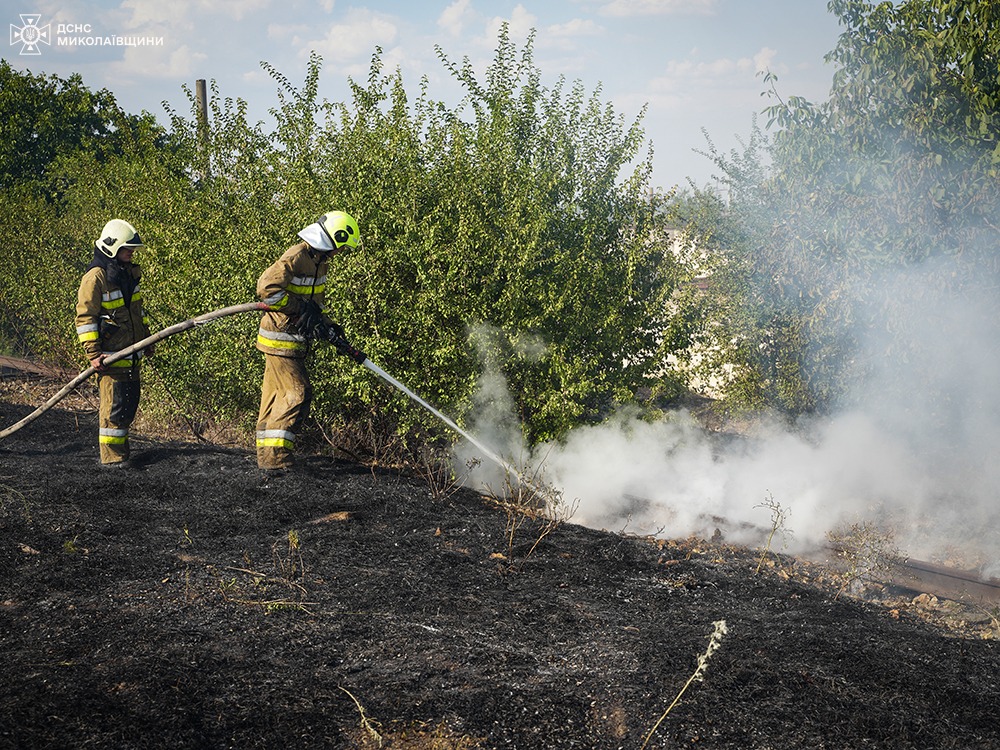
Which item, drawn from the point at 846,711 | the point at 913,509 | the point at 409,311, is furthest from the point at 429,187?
the point at 913,509

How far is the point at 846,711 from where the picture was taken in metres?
3.79

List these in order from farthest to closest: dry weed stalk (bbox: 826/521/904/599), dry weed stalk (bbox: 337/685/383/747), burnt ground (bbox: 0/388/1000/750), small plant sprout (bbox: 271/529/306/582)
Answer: dry weed stalk (bbox: 826/521/904/599) → small plant sprout (bbox: 271/529/306/582) → burnt ground (bbox: 0/388/1000/750) → dry weed stalk (bbox: 337/685/383/747)

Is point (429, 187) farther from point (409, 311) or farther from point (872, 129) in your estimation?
point (872, 129)

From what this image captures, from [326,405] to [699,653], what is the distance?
15.6ft

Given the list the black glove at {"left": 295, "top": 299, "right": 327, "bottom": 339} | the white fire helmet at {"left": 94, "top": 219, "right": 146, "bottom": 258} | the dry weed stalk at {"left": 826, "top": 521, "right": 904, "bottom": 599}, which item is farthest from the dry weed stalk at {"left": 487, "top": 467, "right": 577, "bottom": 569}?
the white fire helmet at {"left": 94, "top": 219, "right": 146, "bottom": 258}

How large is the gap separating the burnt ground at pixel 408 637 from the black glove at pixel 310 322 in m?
1.15

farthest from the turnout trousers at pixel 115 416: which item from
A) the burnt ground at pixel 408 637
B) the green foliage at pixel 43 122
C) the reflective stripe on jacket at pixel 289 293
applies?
the green foliage at pixel 43 122

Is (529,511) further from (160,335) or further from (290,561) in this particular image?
(160,335)

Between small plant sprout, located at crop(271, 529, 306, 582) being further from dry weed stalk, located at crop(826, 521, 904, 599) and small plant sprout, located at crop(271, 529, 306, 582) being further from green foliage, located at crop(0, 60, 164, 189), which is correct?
green foliage, located at crop(0, 60, 164, 189)

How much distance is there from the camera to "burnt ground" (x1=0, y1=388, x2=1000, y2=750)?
11.9 feet

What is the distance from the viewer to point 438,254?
7582 mm

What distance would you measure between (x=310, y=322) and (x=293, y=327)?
0.78 ft

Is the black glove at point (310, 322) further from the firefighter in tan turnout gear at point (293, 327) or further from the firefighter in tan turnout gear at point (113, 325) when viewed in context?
the firefighter in tan turnout gear at point (113, 325)

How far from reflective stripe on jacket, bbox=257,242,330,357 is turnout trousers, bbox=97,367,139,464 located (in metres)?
1.25
